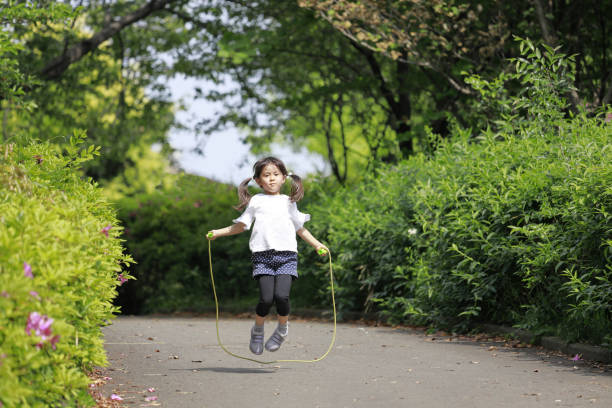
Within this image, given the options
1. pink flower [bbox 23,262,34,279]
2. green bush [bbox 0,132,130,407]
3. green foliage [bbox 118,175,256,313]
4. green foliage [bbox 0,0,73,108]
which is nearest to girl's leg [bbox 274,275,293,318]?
green bush [bbox 0,132,130,407]

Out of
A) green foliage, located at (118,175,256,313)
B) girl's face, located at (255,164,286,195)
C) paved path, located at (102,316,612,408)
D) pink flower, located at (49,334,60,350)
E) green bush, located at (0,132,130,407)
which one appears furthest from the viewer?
green foliage, located at (118,175,256,313)

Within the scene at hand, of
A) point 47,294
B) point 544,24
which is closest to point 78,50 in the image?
point 544,24

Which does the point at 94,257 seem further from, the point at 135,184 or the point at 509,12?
the point at 135,184

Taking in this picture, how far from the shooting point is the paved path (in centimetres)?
577

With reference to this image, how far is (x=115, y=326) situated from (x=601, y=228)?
760cm

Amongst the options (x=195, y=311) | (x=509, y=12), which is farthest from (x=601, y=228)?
(x=195, y=311)

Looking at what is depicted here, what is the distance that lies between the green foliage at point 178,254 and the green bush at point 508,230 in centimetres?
593

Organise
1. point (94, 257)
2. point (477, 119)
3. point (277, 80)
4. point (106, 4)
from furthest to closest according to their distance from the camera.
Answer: point (277, 80) → point (106, 4) → point (477, 119) → point (94, 257)

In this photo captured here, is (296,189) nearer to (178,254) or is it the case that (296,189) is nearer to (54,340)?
(54,340)

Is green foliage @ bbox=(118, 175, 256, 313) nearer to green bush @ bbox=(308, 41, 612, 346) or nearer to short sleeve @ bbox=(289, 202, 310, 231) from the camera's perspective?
green bush @ bbox=(308, 41, 612, 346)

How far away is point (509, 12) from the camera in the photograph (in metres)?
15.2

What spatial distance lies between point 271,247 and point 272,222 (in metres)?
0.24

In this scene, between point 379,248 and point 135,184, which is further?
point 135,184

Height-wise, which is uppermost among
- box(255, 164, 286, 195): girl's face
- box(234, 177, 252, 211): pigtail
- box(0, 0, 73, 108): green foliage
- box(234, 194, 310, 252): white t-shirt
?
box(0, 0, 73, 108): green foliage
